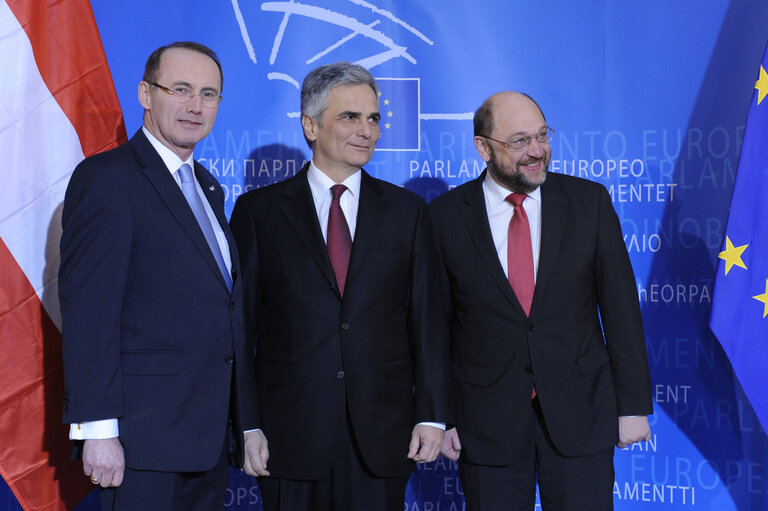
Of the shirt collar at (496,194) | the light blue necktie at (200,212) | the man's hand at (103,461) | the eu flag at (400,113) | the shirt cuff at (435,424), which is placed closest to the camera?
the man's hand at (103,461)

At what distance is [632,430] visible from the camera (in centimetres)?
243

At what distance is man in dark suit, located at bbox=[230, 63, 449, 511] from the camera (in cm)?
228

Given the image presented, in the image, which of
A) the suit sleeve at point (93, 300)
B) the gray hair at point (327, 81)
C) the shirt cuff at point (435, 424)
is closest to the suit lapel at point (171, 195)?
the suit sleeve at point (93, 300)

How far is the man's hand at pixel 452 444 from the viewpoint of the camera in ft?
8.09

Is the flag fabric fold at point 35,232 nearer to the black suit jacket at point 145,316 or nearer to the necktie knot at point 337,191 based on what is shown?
the black suit jacket at point 145,316

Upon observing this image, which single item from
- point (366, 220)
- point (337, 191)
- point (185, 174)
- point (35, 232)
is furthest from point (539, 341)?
point (35, 232)

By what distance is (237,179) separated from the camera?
3.47 meters

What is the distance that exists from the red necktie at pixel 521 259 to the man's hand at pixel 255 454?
0.89 m

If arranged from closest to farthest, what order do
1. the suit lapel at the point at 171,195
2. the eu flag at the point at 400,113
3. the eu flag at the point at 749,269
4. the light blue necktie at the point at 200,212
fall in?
the suit lapel at the point at 171,195, the light blue necktie at the point at 200,212, the eu flag at the point at 749,269, the eu flag at the point at 400,113

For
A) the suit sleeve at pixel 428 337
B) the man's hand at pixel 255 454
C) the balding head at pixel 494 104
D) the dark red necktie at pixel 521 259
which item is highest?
the balding head at pixel 494 104

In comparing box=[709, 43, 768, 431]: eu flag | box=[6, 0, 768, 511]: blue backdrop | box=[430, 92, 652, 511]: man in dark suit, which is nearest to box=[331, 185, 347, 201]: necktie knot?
box=[430, 92, 652, 511]: man in dark suit

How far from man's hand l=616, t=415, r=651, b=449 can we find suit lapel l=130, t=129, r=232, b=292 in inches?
52.1

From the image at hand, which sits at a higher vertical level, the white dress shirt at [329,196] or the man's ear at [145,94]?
the man's ear at [145,94]

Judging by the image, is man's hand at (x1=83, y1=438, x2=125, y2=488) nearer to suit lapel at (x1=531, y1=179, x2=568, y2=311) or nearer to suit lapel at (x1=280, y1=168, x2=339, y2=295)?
suit lapel at (x1=280, y1=168, x2=339, y2=295)
